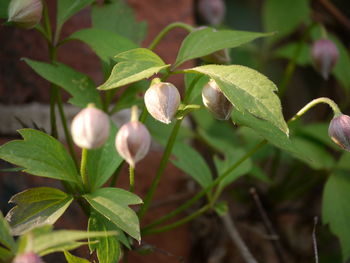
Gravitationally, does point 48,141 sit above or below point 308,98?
above

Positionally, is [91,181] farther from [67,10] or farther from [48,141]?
[67,10]

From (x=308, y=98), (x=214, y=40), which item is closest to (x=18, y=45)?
(x=214, y=40)

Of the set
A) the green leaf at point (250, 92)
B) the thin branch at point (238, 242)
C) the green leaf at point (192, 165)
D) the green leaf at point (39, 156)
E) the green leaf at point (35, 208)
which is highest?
the green leaf at point (250, 92)

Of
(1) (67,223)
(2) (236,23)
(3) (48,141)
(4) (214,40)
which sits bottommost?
(1) (67,223)

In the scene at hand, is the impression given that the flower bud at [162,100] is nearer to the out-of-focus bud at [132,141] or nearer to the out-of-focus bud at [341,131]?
the out-of-focus bud at [132,141]

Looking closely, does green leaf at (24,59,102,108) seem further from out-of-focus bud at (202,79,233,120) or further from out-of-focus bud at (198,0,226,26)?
out-of-focus bud at (198,0,226,26)

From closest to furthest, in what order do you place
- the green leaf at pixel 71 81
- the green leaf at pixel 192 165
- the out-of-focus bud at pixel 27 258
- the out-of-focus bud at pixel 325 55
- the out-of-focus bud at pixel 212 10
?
1. the out-of-focus bud at pixel 27 258
2. the green leaf at pixel 71 81
3. the green leaf at pixel 192 165
4. the out-of-focus bud at pixel 325 55
5. the out-of-focus bud at pixel 212 10

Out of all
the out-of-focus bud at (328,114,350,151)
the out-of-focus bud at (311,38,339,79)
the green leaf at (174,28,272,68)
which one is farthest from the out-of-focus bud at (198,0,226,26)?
the out-of-focus bud at (328,114,350,151)

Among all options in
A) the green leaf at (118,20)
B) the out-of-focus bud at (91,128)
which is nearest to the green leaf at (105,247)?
the out-of-focus bud at (91,128)
